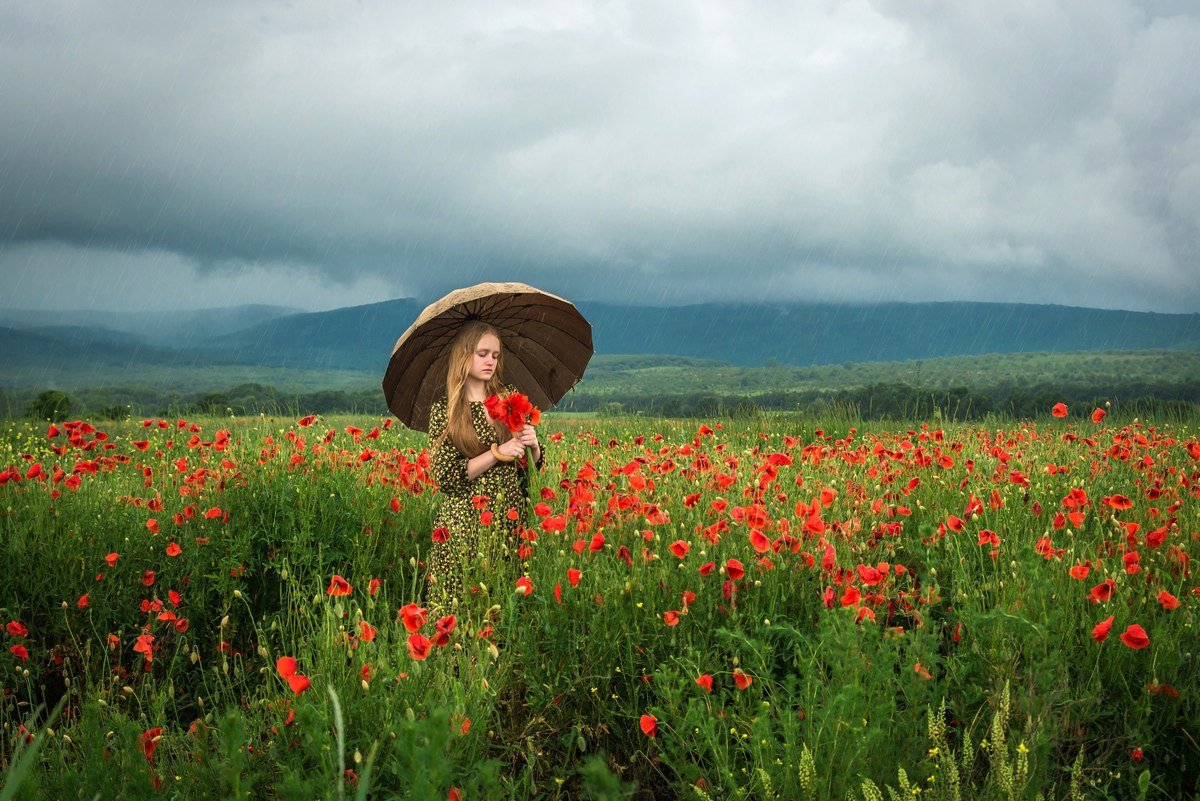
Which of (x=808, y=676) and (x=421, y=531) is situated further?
(x=421, y=531)

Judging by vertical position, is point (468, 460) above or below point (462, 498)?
above

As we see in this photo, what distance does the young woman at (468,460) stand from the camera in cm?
427

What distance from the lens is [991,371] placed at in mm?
68125

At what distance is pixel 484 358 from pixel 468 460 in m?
0.60

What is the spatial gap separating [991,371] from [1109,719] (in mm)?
73374

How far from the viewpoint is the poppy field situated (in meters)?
2.25

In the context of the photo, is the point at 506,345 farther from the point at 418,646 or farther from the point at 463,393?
the point at 418,646

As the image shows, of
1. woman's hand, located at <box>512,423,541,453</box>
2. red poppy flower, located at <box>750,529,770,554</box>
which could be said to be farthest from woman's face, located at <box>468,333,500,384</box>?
red poppy flower, located at <box>750,529,770,554</box>

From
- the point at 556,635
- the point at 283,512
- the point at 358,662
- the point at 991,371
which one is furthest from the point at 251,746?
the point at 991,371

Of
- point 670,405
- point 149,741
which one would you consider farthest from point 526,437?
point 670,405

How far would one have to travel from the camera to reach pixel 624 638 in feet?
10.5

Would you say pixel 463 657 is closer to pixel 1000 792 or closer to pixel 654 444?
pixel 1000 792

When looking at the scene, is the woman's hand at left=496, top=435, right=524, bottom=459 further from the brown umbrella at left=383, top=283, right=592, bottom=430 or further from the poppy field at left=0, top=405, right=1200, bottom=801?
the brown umbrella at left=383, top=283, right=592, bottom=430

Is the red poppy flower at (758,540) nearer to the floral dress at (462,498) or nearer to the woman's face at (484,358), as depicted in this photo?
the floral dress at (462,498)
